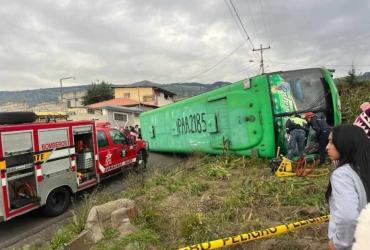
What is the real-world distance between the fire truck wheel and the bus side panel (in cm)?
499

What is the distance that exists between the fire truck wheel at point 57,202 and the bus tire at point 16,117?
185 cm

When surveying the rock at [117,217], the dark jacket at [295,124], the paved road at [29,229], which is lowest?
the paved road at [29,229]

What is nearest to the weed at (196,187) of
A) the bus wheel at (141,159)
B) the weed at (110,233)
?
the weed at (110,233)

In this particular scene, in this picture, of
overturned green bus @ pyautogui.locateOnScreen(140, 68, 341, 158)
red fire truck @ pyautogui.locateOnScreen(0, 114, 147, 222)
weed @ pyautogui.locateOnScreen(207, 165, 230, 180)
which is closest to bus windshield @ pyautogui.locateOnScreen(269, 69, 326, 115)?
overturned green bus @ pyautogui.locateOnScreen(140, 68, 341, 158)

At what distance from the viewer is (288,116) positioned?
33.1 feet

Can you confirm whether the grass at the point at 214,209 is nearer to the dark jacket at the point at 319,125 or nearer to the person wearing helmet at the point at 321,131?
the person wearing helmet at the point at 321,131

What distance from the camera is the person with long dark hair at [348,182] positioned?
7.80 ft

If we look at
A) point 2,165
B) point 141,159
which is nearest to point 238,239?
point 2,165

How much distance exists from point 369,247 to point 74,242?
4.57 meters

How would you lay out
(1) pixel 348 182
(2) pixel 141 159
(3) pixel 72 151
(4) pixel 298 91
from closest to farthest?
(1) pixel 348 182
(3) pixel 72 151
(4) pixel 298 91
(2) pixel 141 159

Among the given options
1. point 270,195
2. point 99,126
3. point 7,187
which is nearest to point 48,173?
point 7,187

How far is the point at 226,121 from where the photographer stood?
12.1 meters

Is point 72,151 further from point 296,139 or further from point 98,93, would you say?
point 98,93

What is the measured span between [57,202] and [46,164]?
44.5 inches
